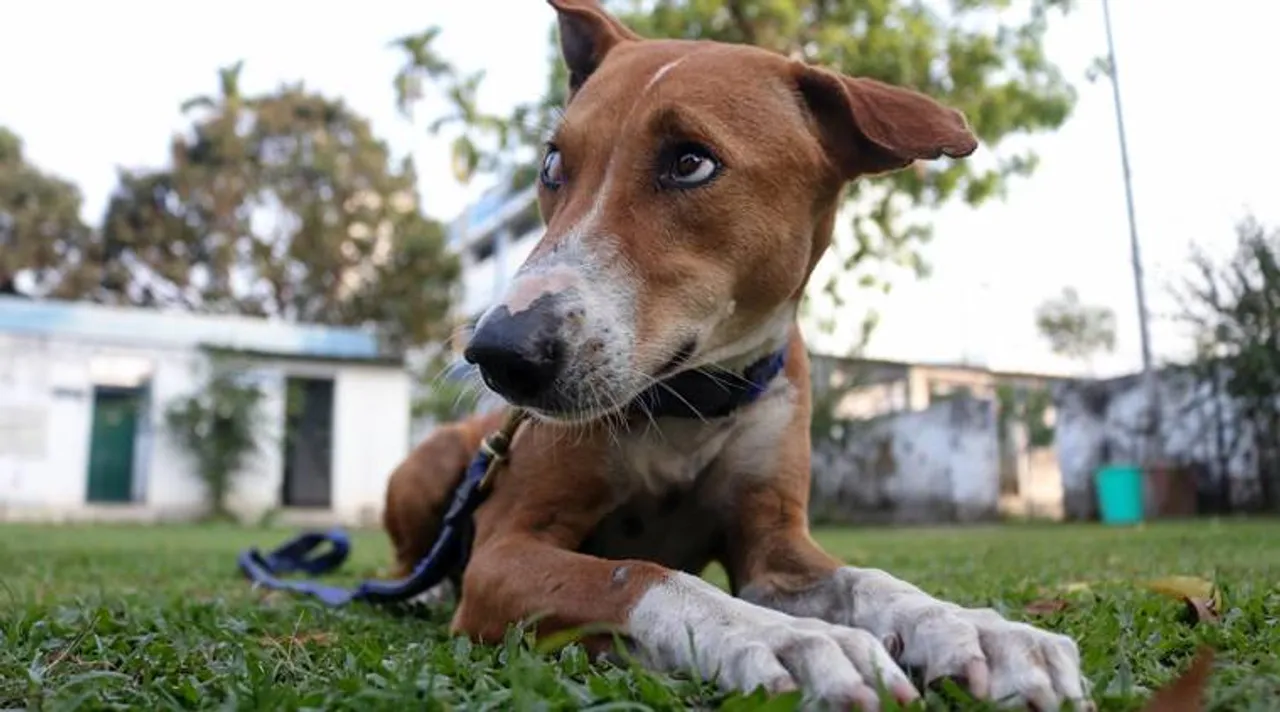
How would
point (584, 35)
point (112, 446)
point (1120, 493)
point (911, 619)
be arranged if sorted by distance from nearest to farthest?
1. point (911, 619)
2. point (584, 35)
3. point (1120, 493)
4. point (112, 446)

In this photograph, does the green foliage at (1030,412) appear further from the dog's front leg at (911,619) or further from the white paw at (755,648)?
the white paw at (755,648)

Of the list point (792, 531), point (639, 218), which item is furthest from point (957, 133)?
point (792, 531)

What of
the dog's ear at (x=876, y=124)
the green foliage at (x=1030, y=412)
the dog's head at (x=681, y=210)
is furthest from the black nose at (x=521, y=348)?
the green foliage at (x=1030, y=412)

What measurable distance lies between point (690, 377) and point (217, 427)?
1973cm

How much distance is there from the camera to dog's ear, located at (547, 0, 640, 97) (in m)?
3.28

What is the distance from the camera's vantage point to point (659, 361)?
2.32 metres

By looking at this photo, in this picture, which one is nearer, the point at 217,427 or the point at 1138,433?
the point at 1138,433

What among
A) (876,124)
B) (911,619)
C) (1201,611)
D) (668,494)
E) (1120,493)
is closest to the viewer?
(911,619)

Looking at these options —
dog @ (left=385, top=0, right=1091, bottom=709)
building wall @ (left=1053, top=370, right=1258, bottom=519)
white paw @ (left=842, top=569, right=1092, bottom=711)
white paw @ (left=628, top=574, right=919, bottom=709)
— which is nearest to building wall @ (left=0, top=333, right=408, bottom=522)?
building wall @ (left=1053, top=370, right=1258, bottom=519)

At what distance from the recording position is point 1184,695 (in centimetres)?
132

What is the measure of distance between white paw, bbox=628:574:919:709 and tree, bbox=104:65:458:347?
27065mm

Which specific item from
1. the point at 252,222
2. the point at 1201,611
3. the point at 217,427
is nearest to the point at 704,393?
the point at 1201,611

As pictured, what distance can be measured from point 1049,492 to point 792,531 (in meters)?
17.4

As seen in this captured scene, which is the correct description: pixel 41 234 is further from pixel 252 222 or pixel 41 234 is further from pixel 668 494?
pixel 668 494
